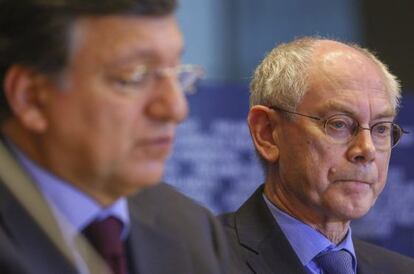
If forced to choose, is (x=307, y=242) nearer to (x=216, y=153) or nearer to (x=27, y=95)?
(x=27, y=95)

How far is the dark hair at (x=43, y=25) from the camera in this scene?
1.14 meters

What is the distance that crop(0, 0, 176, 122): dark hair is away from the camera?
1141mm

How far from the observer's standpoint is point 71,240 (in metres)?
1.18

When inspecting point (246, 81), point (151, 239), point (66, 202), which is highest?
point (66, 202)

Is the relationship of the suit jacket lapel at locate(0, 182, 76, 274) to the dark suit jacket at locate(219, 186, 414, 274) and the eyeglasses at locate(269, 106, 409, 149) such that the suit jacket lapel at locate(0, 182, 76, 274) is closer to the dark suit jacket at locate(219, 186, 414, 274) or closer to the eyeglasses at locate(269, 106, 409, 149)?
the dark suit jacket at locate(219, 186, 414, 274)

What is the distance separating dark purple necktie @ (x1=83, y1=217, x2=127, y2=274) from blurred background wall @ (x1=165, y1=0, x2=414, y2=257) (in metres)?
1.93

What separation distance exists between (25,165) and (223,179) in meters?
2.09

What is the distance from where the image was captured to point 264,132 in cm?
201

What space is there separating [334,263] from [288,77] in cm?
43

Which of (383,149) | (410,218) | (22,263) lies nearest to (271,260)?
(383,149)

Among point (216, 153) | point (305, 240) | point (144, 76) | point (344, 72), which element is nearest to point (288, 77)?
point (344, 72)

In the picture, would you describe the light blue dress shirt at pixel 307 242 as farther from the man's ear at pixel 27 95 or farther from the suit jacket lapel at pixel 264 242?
the man's ear at pixel 27 95

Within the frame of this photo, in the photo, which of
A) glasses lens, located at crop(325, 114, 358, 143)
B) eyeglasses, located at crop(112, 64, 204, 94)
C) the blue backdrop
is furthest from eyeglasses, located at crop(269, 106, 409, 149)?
the blue backdrop

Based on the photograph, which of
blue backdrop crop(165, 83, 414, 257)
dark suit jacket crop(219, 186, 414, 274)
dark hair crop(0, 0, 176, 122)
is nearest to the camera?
dark hair crop(0, 0, 176, 122)
